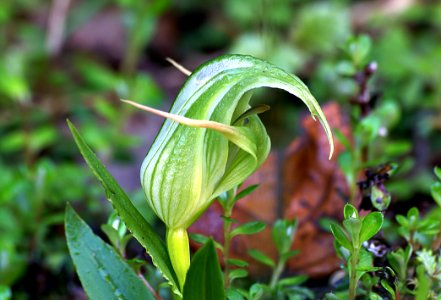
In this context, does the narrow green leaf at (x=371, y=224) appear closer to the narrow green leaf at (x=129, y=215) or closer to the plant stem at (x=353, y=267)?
the plant stem at (x=353, y=267)

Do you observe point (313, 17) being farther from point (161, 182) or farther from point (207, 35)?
point (161, 182)

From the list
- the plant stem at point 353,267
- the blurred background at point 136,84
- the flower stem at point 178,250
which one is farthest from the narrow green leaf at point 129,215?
the blurred background at point 136,84

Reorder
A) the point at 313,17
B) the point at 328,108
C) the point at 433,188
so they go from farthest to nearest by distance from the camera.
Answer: the point at 313,17 → the point at 328,108 → the point at 433,188

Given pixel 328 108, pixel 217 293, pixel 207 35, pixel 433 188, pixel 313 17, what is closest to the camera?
pixel 217 293

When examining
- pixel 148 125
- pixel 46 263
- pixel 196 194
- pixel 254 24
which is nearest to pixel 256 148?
pixel 196 194

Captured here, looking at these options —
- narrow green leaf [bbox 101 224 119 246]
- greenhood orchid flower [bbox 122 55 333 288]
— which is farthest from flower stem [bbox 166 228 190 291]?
narrow green leaf [bbox 101 224 119 246]

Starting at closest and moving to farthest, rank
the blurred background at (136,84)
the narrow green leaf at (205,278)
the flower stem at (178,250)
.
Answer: the narrow green leaf at (205,278)
the flower stem at (178,250)
the blurred background at (136,84)

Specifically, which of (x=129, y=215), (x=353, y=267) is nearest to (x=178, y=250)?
(x=129, y=215)
